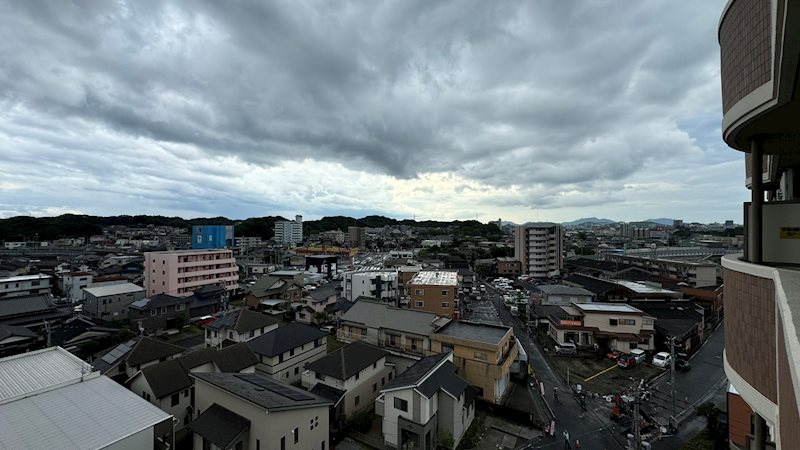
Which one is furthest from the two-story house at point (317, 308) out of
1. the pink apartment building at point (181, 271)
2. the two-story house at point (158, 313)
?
the pink apartment building at point (181, 271)

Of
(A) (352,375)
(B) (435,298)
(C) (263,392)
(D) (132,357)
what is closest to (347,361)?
(A) (352,375)

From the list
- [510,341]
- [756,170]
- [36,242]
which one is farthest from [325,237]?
[756,170]

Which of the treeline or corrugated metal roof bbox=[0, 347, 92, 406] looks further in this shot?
the treeline

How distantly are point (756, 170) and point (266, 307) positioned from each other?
3970cm

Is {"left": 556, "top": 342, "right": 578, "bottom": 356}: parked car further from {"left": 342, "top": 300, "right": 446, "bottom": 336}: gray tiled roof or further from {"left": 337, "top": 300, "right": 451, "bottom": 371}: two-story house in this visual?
{"left": 342, "top": 300, "right": 446, "bottom": 336}: gray tiled roof

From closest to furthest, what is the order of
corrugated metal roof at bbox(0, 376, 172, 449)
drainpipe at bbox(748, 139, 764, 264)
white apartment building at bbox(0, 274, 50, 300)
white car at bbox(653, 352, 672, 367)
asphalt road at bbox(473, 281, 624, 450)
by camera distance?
drainpipe at bbox(748, 139, 764, 264)
corrugated metal roof at bbox(0, 376, 172, 449)
asphalt road at bbox(473, 281, 624, 450)
white car at bbox(653, 352, 672, 367)
white apartment building at bbox(0, 274, 50, 300)

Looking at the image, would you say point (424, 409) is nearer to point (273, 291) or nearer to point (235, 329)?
point (235, 329)

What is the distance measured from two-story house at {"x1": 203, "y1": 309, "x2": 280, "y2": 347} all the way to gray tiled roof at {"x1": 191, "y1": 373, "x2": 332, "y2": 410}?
939cm

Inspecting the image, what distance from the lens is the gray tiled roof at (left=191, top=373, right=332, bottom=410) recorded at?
12891mm

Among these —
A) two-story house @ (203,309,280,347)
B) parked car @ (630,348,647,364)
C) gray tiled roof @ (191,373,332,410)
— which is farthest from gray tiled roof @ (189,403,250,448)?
parked car @ (630,348,647,364)

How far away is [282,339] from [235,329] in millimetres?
5188

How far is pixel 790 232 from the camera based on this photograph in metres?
6.77

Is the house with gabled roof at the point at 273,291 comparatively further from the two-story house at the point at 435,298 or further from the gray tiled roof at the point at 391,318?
the gray tiled roof at the point at 391,318

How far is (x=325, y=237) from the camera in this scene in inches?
5561
